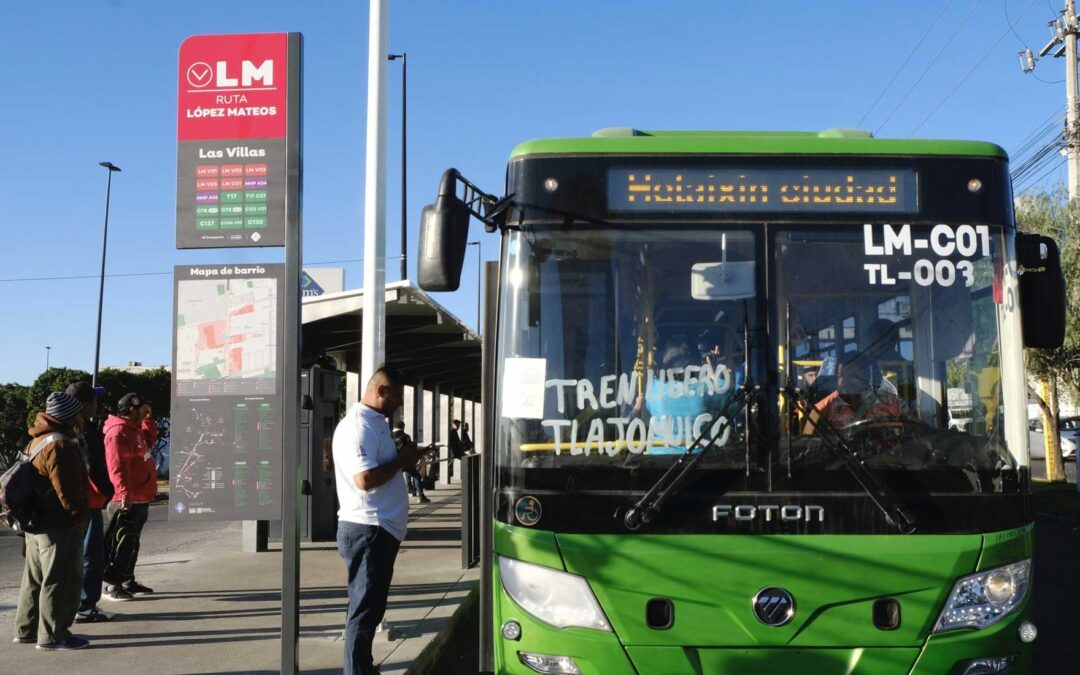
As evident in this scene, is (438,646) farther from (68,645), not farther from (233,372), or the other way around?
(233,372)

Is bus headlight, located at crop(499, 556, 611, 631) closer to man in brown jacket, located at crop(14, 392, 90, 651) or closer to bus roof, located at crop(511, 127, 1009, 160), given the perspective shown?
bus roof, located at crop(511, 127, 1009, 160)

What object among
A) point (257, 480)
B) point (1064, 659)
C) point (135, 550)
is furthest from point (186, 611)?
point (1064, 659)

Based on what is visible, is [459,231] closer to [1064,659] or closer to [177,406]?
[177,406]

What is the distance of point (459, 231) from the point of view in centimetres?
494

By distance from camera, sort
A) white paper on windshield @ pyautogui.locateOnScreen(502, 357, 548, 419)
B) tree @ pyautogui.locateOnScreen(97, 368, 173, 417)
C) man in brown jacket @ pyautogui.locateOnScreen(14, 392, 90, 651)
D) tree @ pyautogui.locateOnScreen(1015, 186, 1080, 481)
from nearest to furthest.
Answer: white paper on windshield @ pyautogui.locateOnScreen(502, 357, 548, 419), man in brown jacket @ pyautogui.locateOnScreen(14, 392, 90, 651), tree @ pyautogui.locateOnScreen(1015, 186, 1080, 481), tree @ pyautogui.locateOnScreen(97, 368, 173, 417)

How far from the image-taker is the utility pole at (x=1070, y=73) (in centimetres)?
2792

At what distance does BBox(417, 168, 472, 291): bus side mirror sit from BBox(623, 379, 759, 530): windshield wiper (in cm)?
126

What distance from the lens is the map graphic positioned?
6.20 meters

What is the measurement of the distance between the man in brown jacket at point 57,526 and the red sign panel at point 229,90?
7.18ft

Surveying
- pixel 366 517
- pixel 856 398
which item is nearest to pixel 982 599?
pixel 856 398

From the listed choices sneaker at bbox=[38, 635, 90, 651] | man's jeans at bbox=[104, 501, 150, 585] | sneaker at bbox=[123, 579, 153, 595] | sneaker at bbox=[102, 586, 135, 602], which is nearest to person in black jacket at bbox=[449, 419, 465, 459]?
sneaker at bbox=[123, 579, 153, 595]

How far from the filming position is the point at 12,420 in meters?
37.2

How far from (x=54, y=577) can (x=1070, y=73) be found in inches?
1199

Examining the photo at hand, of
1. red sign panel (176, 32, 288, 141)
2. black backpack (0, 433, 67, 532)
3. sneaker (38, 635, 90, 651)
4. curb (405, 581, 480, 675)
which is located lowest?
curb (405, 581, 480, 675)
